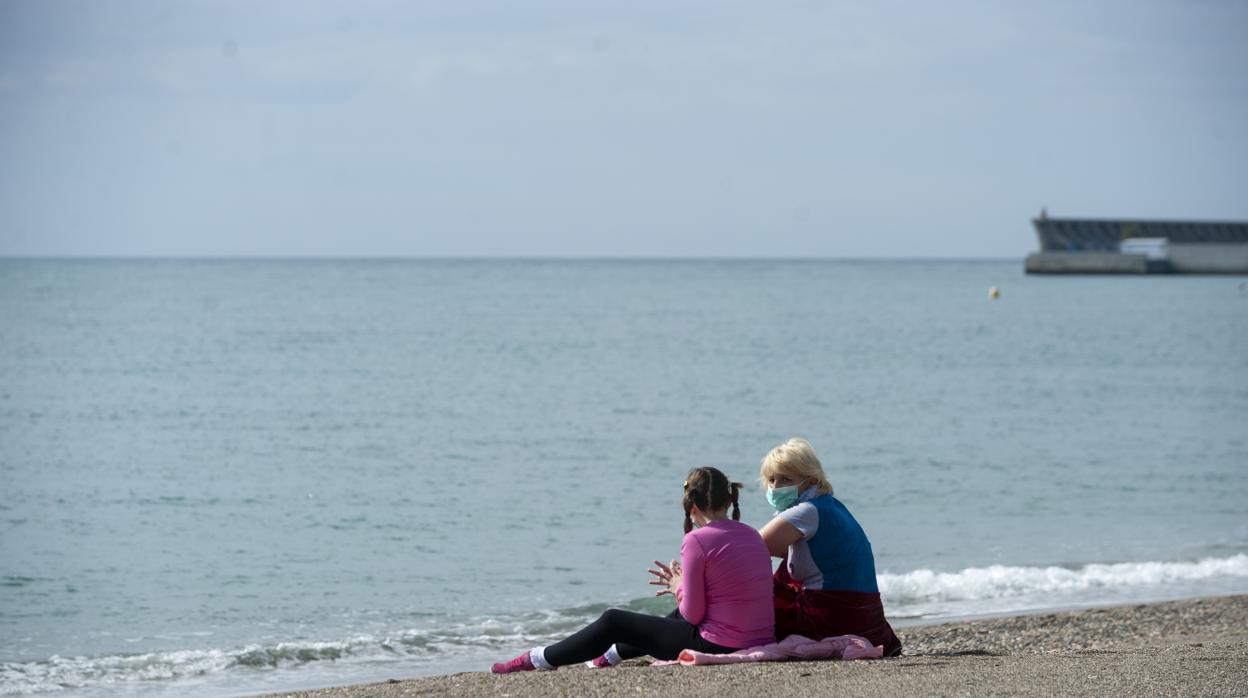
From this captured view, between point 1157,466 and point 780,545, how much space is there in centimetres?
1484

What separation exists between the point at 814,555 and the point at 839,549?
14 centimetres

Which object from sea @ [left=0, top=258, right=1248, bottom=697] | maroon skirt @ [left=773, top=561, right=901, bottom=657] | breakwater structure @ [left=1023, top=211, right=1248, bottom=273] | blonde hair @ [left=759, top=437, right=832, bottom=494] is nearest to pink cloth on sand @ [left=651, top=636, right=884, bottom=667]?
maroon skirt @ [left=773, top=561, right=901, bottom=657]

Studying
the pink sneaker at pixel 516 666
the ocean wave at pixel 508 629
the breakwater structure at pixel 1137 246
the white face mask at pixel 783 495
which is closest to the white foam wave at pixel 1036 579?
the ocean wave at pixel 508 629

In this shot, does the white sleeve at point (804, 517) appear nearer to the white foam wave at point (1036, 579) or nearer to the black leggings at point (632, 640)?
the black leggings at point (632, 640)

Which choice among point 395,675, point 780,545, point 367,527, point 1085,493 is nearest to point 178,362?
point 367,527

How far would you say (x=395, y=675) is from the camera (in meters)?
8.95

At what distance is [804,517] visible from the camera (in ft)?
22.8

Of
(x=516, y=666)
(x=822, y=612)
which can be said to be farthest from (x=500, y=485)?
(x=822, y=612)

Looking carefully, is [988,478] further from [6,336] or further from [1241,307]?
[1241,307]

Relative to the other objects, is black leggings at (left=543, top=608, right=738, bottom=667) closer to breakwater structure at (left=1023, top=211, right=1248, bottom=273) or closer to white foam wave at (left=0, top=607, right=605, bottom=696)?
white foam wave at (left=0, top=607, right=605, bottom=696)

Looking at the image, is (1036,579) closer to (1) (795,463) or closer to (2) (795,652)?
(2) (795,652)

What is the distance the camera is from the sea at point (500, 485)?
1055 cm

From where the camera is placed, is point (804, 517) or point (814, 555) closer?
point (804, 517)

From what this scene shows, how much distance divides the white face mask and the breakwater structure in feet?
363
